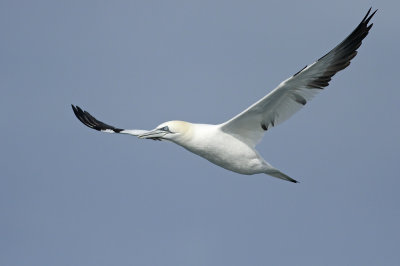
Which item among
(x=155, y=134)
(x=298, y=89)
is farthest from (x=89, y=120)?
(x=298, y=89)

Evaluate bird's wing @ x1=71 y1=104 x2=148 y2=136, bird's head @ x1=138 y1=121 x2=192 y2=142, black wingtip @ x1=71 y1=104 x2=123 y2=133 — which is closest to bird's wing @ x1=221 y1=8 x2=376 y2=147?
bird's head @ x1=138 y1=121 x2=192 y2=142

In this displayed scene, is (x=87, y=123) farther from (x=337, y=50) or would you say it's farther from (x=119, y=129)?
(x=337, y=50)

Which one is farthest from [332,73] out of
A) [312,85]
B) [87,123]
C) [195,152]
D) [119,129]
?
[87,123]

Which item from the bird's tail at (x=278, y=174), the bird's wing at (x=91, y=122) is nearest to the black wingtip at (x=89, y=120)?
the bird's wing at (x=91, y=122)

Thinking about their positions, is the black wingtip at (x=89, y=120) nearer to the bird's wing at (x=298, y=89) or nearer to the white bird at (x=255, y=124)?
the white bird at (x=255, y=124)

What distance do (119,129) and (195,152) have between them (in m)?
3.33

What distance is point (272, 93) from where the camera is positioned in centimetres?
1495

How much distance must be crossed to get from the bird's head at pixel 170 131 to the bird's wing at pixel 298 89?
77cm

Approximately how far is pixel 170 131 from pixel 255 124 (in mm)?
1754

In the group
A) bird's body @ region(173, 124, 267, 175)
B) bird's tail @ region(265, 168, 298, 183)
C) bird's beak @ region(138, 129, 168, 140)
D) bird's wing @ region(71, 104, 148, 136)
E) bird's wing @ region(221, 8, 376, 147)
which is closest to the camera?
bird's wing @ region(221, 8, 376, 147)

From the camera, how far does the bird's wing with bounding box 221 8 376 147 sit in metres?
15.0

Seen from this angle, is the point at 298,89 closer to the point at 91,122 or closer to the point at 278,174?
the point at 278,174

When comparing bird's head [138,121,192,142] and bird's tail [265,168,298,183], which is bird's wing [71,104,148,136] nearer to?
bird's head [138,121,192,142]

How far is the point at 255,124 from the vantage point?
16.0 metres
